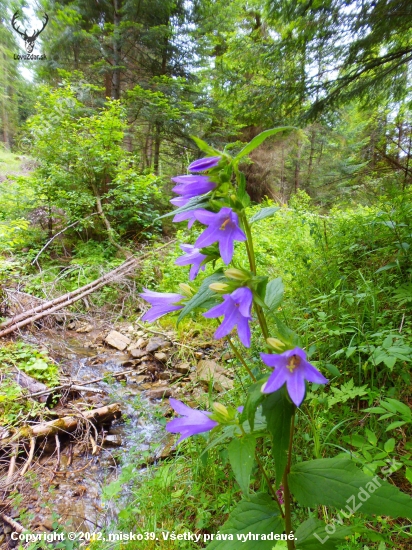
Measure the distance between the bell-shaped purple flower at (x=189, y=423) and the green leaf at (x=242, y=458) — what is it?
3.3 inches

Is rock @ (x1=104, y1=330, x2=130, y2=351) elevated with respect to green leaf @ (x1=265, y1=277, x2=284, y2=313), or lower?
lower

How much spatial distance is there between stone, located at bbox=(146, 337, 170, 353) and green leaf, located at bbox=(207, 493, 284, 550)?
2492mm

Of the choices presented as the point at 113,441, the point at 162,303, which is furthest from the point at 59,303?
the point at 162,303

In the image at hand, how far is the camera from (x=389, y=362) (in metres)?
1.26

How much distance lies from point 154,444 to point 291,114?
3.94m

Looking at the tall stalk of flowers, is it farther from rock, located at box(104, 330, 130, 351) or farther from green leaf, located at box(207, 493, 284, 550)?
rock, located at box(104, 330, 130, 351)

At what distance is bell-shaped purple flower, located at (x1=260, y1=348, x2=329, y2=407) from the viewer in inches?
24.7

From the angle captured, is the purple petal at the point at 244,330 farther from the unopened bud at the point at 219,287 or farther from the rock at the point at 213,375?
the rock at the point at 213,375

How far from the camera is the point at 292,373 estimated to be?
2.18 feet

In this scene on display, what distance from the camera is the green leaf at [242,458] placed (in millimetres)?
693

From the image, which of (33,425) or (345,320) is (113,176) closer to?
(33,425)

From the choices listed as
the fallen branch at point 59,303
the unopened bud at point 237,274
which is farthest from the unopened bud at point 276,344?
the fallen branch at point 59,303

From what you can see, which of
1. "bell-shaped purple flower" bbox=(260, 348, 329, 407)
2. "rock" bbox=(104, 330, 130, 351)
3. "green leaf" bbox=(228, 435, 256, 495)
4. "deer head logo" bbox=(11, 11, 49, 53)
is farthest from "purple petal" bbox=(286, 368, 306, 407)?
"deer head logo" bbox=(11, 11, 49, 53)

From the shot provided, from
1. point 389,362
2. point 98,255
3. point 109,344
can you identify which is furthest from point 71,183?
point 389,362
